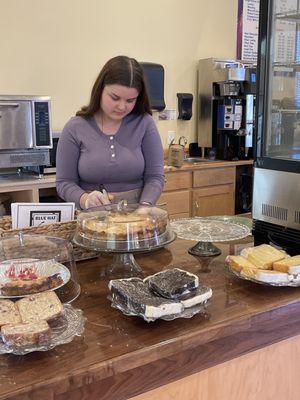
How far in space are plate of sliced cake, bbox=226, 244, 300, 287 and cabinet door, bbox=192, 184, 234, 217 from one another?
2.94m

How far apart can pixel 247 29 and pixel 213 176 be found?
6.18 feet

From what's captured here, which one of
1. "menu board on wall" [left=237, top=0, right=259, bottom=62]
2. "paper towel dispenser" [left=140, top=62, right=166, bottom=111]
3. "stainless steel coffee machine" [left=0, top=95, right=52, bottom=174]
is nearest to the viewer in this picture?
"stainless steel coffee machine" [left=0, top=95, right=52, bottom=174]

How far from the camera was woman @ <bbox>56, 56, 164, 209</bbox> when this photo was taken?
6.55 ft

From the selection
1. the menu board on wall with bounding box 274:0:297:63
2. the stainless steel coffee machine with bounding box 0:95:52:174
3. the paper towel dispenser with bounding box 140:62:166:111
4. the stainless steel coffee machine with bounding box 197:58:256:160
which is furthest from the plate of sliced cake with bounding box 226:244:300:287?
the stainless steel coffee machine with bounding box 197:58:256:160

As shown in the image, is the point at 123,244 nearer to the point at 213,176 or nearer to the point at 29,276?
the point at 29,276

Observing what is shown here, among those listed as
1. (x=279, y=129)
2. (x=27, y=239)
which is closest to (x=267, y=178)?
(x=279, y=129)

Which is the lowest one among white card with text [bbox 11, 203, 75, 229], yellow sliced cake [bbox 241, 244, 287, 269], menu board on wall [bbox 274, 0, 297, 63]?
yellow sliced cake [bbox 241, 244, 287, 269]

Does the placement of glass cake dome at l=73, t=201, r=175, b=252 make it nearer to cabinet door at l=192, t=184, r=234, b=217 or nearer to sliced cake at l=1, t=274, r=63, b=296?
sliced cake at l=1, t=274, r=63, b=296

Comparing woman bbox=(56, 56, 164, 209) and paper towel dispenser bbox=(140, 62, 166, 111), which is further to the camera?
paper towel dispenser bbox=(140, 62, 166, 111)

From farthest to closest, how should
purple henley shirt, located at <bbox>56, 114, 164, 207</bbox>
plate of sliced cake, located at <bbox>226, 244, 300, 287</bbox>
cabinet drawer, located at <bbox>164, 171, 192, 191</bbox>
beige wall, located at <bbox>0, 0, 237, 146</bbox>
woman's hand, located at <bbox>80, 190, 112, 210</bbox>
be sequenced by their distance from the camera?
cabinet drawer, located at <bbox>164, 171, 192, 191</bbox>, beige wall, located at <bbox>0, 0, 237, 146</bbox>, purple henley shirt, located at <bbox>56, 114, 164, 207</bbox>, woman's hand, located at <bbox>80, 190, 112, 210</bbox>, plate of sliced cake, located at <bbox>226, 244, 300, 287</bbox>

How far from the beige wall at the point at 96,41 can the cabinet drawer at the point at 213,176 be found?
616 mm

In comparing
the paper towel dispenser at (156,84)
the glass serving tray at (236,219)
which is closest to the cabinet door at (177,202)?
the paper towel dispenser at (156,84)

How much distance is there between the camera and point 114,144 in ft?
6.88

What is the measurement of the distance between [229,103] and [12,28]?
6.88 feet
